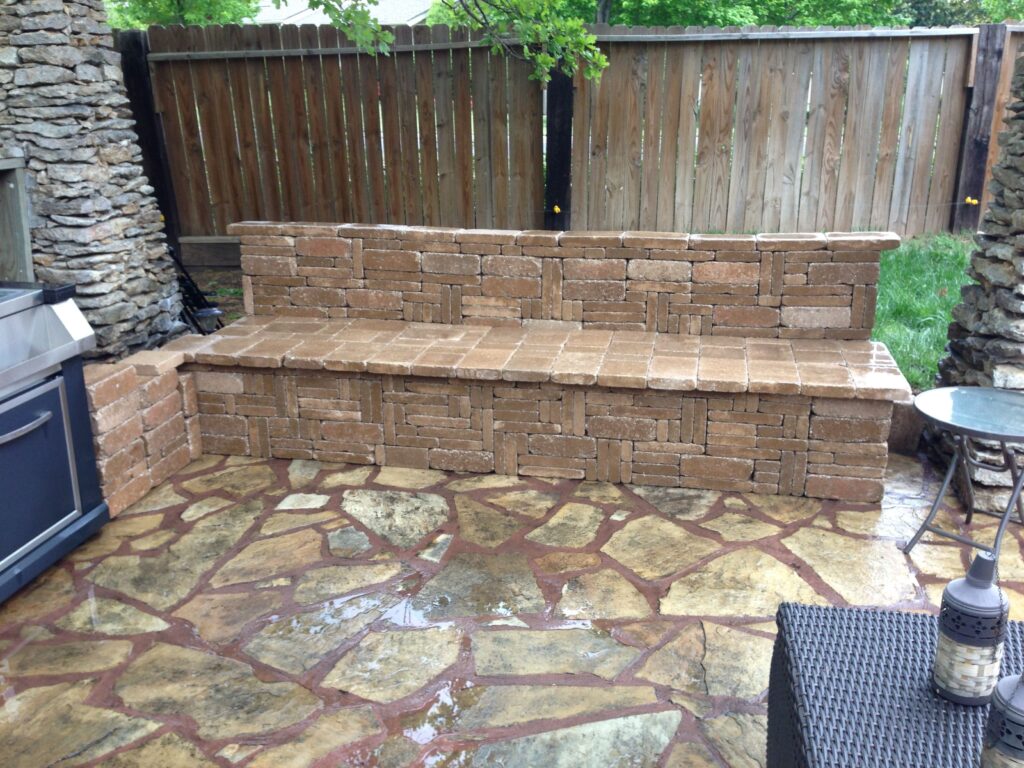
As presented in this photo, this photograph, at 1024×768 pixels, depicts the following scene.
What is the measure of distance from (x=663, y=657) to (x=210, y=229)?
576cm

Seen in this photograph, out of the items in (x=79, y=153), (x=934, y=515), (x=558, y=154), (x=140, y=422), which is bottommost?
(x=934, y=515)

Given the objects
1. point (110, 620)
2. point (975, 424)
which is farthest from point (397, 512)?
point (975, 424)

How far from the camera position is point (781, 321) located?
4.20 meters

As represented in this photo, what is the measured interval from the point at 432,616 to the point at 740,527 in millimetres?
1323

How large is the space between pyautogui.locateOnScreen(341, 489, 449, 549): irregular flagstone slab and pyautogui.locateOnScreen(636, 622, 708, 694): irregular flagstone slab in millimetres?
1114

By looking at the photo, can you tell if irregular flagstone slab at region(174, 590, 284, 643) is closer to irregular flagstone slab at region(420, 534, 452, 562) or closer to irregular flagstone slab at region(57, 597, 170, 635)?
irregular flagstone slab at region(57, 597, 170, 635)

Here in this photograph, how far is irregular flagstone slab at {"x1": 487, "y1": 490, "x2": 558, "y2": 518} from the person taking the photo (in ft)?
12.1

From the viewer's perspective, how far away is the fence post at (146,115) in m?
6.76

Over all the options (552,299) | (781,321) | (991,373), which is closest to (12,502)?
(552,299)

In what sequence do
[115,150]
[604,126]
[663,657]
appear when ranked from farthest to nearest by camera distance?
[604,126], [115,150], [663,657]

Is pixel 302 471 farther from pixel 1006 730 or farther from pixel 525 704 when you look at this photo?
pixel 1006 730

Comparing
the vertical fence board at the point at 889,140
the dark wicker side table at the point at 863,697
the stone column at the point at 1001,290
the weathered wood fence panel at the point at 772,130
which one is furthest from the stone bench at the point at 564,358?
the vertical fence board at the point at 889,140

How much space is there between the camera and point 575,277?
4.32m

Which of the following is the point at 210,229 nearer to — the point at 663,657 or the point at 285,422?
the point at 285,422
